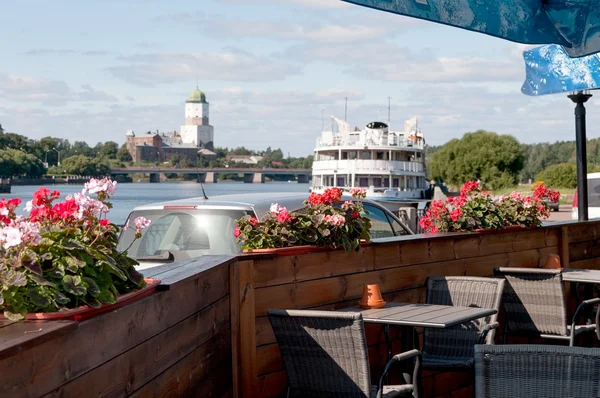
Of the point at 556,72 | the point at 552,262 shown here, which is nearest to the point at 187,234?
the point at 552,262

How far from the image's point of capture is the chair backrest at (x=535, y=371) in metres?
3.12

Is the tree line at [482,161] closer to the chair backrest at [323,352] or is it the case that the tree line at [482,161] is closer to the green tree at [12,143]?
the green tree at [12,143]

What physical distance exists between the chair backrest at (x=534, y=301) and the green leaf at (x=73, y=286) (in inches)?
172

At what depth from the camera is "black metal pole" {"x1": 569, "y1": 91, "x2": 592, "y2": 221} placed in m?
8.72

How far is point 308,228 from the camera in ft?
16.3

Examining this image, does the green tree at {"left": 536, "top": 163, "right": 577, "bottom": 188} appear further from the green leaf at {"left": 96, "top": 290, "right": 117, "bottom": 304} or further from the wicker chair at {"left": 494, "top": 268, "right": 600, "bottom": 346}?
the green leaf at {"left": 96, "top": 290, "right": 117, "bottom": 304}

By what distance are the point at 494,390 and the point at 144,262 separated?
3.95 metres

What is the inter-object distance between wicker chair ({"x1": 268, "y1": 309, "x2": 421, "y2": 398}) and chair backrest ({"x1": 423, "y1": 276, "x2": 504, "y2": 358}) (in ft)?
4.38

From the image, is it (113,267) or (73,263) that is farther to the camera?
(113,267)

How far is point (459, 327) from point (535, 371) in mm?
2269

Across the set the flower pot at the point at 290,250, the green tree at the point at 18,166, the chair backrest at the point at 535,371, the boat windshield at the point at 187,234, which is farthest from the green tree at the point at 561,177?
the chair backrest at the point at 535,371

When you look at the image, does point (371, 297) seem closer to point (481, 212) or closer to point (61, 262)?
point (481, 212)

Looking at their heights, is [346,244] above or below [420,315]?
above

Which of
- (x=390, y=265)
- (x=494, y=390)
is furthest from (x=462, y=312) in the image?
(x=494, y=390)
